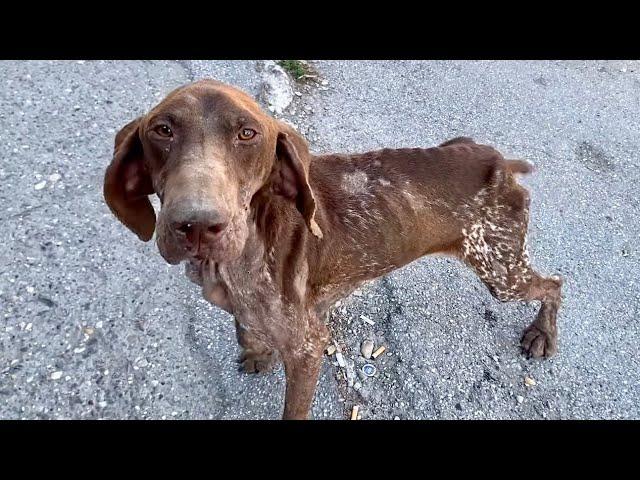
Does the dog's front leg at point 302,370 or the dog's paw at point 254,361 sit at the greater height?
the dog's front leg at point 302,370

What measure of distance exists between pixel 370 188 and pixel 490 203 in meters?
0.77

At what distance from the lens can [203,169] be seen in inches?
82.0

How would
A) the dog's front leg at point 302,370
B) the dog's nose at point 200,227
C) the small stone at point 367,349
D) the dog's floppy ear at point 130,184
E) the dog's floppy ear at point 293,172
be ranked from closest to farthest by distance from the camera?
the dog's nose at point 200,227 < the dog's floppy ear at point 130,184 < the dog's floppy ear at point 293,172 < the dog's front leg at point 302,370 < the small stone at point 367,349

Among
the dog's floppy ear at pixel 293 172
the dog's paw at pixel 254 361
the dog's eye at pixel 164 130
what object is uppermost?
the dog's eye at pixel 164 130

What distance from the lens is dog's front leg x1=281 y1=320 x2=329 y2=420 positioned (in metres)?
3.23

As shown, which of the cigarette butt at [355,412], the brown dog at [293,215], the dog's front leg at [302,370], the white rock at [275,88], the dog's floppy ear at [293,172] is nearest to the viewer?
the brown dog at [293,215]

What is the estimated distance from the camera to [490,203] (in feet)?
11.3

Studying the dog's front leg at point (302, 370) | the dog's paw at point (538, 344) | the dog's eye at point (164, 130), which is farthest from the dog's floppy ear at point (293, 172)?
the dog's paw at point (538, 344)

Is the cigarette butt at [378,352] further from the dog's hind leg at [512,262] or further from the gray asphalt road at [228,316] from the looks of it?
the dog's hind leg at [512,262]

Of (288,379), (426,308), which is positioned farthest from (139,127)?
(426,308)

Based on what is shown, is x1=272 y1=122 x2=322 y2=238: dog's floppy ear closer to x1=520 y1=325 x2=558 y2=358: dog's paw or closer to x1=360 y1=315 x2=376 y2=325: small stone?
x1=360 y1=315 x2=376 y2=325: small stone

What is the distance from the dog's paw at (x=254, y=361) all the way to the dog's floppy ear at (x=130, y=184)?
3.91 feet

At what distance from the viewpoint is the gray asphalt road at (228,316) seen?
3.47 metres

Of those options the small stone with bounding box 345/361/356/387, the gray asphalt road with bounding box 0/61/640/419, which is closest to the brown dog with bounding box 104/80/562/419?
the gray asphalt road with bounding box 0/61/640/419
